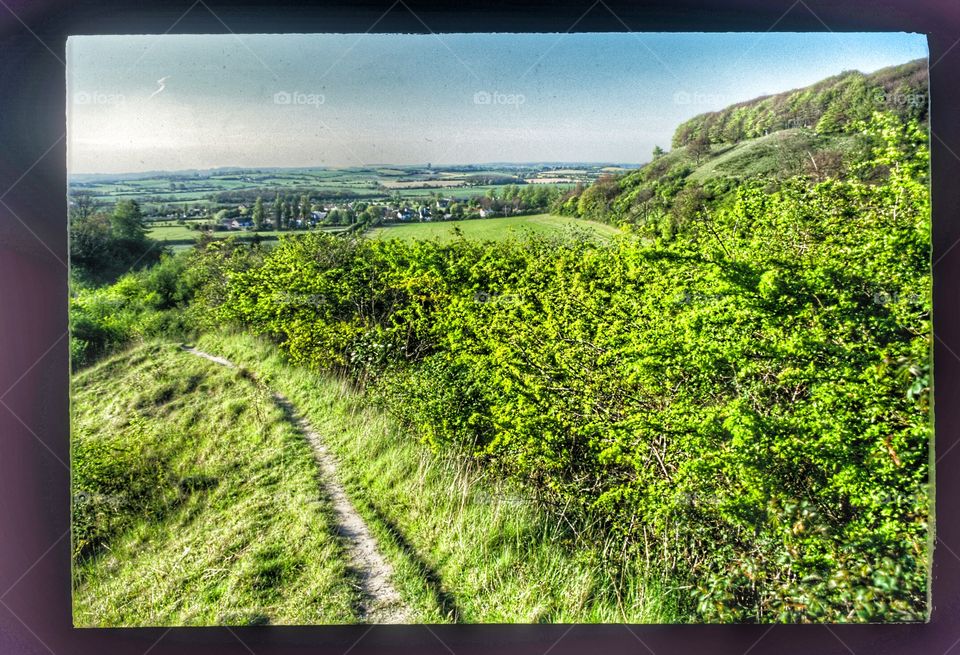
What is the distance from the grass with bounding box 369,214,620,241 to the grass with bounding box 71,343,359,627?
176cm

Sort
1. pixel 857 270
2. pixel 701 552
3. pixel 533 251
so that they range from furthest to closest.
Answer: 1. pixel 533 251
2. pixel 701 552
3. pixel 857 270

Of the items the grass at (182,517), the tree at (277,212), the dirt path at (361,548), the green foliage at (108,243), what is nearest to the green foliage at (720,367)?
the tree at (277,212)

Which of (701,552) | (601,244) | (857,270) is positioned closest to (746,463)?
(701,552)

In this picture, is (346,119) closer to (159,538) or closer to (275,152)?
Answer: (275,152)

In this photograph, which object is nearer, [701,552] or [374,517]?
[701,552]

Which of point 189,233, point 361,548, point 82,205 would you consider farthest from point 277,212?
point 361,548

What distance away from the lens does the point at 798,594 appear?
150 inches

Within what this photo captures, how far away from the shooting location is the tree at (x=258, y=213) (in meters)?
4.29

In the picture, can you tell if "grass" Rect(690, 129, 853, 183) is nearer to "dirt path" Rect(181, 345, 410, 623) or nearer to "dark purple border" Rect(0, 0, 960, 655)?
"dark purple border" Rect(0, 0, 960, 655)

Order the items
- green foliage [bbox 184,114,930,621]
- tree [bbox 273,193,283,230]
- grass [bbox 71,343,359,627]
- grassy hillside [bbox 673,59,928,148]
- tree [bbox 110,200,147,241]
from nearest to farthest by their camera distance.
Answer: green foliage [bbox 184,114,930,621]
grassy hillside [bbox 673,59,928,148]
grass [bbox 71,343,359,627]
tree [bbox 110,200,147,241]
tree [bbox 273,193,283,230]

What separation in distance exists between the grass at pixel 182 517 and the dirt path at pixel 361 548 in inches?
2.9

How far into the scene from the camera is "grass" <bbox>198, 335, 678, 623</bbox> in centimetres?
392

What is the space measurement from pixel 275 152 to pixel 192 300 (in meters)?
1.17

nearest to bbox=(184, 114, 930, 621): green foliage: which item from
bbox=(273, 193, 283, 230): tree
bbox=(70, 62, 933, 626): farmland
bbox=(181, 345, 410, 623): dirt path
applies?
bbox=(70, 62, 933, 626): farmland
